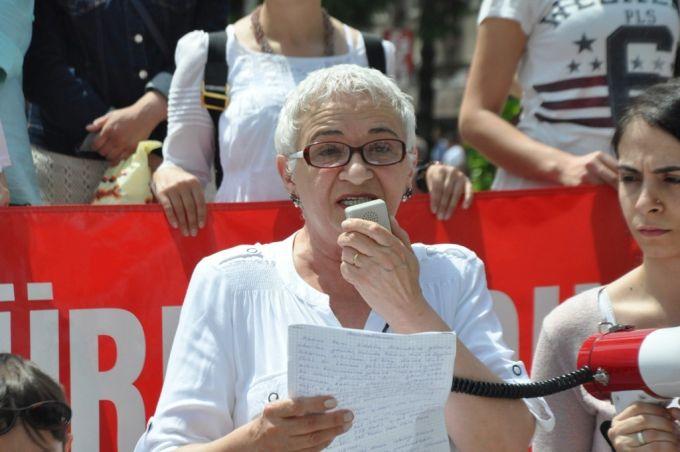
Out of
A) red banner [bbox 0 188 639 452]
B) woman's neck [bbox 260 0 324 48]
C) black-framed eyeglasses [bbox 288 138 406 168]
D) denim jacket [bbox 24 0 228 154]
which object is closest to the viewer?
black-framed eyeglasses [bbox 288 138 406 168]

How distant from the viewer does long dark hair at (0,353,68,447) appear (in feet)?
8.56

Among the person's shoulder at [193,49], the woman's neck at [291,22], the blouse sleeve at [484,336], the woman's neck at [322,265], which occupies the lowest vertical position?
the blouse sleeve at [484,336]

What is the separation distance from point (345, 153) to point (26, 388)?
969mm

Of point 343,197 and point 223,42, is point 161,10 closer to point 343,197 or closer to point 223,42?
point 223,42

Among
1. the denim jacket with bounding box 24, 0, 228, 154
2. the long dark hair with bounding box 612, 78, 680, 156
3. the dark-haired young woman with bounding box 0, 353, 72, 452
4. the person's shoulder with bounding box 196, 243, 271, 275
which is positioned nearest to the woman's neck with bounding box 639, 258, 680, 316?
the long dark hair with bounding box 612, 78, 680, 156

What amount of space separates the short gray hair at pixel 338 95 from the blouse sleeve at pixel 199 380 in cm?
44

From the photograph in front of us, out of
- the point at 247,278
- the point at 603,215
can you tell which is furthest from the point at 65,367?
the point at 603,215

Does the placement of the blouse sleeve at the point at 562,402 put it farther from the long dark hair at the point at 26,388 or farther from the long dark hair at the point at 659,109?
the long dark hair at the point at 26,388

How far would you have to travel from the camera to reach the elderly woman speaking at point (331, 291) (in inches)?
103

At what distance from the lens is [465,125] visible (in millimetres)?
4070

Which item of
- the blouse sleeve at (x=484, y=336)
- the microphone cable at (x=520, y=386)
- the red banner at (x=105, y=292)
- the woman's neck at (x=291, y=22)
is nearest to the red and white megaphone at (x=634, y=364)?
the microphone cable at (x=520, y=386)

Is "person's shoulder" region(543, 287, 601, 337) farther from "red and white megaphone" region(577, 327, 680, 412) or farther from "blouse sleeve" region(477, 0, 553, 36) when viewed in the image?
"blouse sleeve" region(477, 0, 553, 36)

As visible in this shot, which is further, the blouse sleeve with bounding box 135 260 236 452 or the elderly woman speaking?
the blouse sleeve with bounding box 135 260 236 452

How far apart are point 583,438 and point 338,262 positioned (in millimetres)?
818
